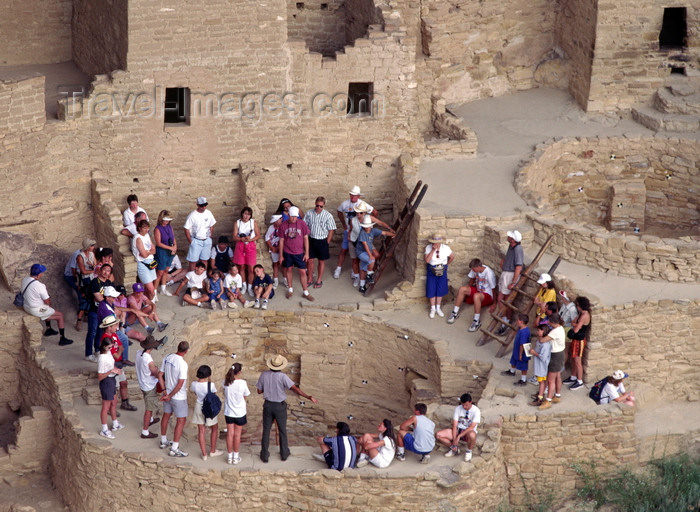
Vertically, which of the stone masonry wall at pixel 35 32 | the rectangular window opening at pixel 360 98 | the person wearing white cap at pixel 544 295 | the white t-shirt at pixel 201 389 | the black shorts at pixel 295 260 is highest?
the stone masonry wall at pixel 35 32

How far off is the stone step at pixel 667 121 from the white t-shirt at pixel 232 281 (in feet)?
29.5

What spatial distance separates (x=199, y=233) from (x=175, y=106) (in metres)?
2.86

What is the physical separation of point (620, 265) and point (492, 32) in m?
7.27

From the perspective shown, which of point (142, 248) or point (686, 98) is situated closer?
point (142, 248)

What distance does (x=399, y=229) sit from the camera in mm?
28984

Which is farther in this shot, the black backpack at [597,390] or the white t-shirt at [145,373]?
the black backpack at [597,390]

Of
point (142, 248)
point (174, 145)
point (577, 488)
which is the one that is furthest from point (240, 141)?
point (577, 488)

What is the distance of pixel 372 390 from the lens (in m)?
29.3

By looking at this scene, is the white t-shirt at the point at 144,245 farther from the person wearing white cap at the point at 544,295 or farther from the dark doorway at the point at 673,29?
the dark doorway at the point at 673,29

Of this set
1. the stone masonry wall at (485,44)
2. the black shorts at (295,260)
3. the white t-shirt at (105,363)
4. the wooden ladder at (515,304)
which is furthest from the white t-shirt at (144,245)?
the stone masonry wall at (485,44)

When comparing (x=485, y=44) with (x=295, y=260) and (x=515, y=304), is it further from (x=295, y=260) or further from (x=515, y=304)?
(x=515, y=304)

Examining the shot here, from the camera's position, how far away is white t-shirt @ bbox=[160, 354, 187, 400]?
24.9 metres

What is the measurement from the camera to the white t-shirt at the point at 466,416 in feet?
83.7

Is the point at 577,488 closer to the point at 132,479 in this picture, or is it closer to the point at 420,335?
the point at 420,335
